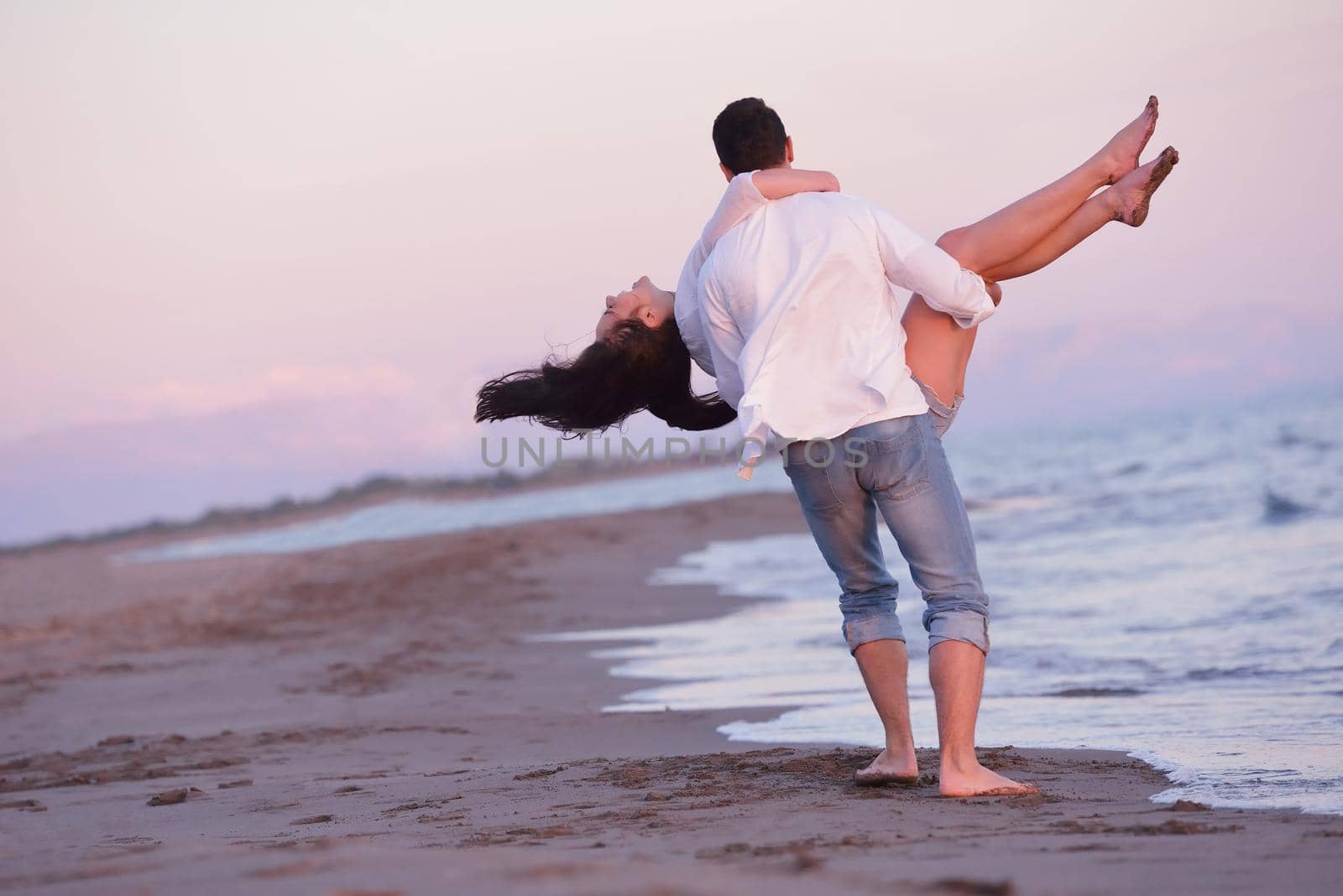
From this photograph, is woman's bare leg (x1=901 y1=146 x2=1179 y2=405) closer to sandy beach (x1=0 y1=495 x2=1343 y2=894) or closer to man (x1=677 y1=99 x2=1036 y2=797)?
man (x1=677 y1=99 x2=1036 y2=797)

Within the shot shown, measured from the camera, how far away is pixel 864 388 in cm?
317

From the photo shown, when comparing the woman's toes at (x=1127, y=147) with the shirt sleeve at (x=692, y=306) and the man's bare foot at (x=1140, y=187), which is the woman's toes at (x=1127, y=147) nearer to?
the man's bare foot at (x=1140, y=187)

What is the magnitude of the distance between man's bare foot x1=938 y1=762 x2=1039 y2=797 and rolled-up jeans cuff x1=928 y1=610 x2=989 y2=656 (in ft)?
0.95

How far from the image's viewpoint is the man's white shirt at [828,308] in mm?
3168

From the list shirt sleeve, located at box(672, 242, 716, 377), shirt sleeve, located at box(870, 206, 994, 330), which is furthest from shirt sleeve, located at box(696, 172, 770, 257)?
shirt sleeve, located at box(870, 206, 994, 330)

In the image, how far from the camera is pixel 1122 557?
10781mm

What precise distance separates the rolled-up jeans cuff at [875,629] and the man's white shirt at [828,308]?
0.60 m

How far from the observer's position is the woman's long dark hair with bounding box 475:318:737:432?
3.69 m

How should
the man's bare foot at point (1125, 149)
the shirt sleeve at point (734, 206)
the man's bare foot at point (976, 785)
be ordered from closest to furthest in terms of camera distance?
the man's bare foot at point (976, 785)
the shirt sleeve at point (734, 206)
the man's bare foot at point (1125, 149)

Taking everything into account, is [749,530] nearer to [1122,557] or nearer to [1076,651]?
[1122,557]

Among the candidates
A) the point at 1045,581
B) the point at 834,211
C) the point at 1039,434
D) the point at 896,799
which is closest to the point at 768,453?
the point at 834,211

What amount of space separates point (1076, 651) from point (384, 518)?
28643 millimetres

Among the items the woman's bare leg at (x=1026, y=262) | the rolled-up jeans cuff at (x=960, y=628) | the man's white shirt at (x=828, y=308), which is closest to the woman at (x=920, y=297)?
the woman's bare leg at (x=1026, y=262)

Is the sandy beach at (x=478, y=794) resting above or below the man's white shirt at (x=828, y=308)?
below
